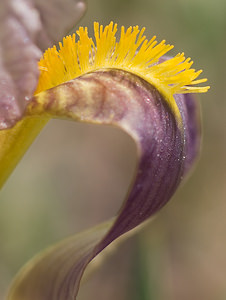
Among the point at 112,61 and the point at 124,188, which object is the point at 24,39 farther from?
the point at 124,188

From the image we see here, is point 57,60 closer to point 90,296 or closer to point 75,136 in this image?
point 90,296

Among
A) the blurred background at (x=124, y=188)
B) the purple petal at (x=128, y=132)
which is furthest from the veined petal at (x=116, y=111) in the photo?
the blurred background at (x=124, y=188)

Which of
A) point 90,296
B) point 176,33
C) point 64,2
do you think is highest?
point 176,33

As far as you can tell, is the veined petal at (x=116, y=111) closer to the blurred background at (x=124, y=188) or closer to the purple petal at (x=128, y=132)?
the purple petal at (x=128, y=132)

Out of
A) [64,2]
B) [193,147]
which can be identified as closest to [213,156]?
[193,147]

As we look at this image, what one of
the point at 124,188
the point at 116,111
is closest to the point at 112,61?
the point at 116,111

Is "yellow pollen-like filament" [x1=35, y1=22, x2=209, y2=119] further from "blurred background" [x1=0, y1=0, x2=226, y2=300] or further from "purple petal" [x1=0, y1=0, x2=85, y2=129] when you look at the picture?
"blurred background" [x1=0, y1=0, x2=226, y2=300]
